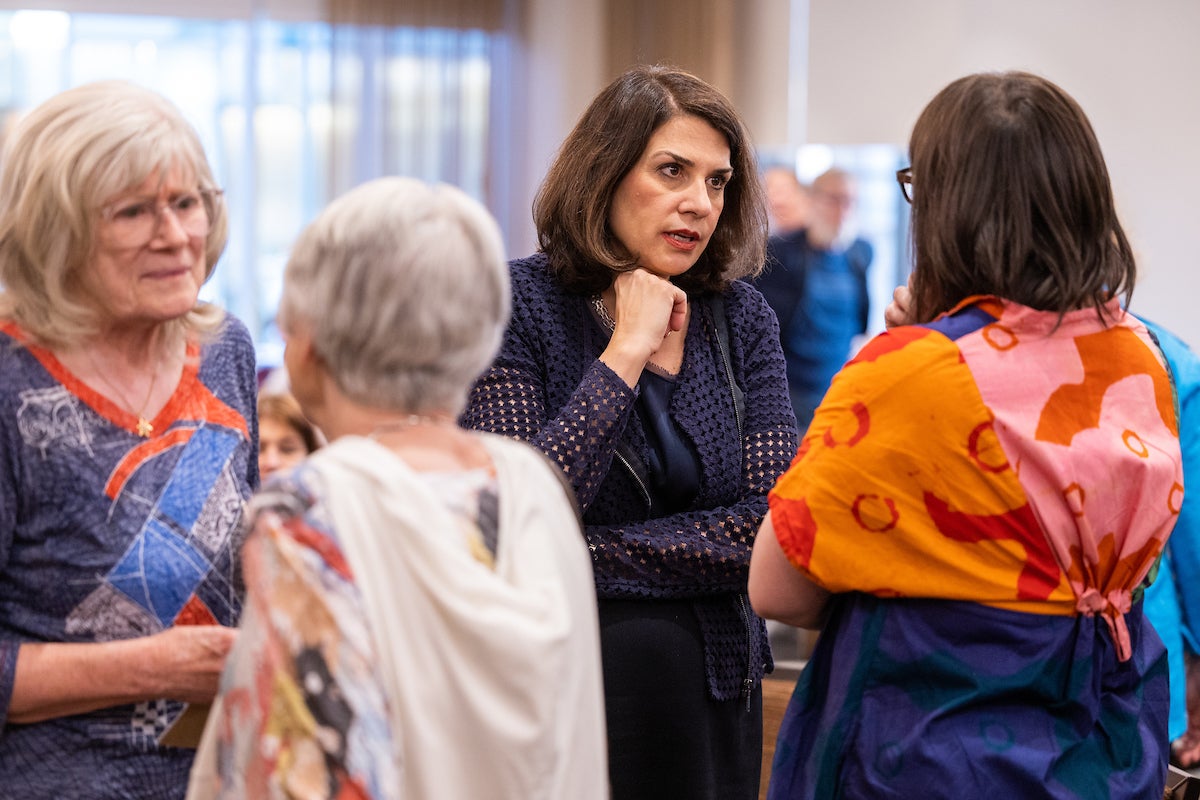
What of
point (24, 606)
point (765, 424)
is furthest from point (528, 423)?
point (24, 606)

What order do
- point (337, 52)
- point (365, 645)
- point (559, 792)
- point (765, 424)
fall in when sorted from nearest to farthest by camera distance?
point (365, 645), point (559, 792), point (765, 424), point (337, 52)

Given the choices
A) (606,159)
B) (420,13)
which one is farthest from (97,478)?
(420,13)

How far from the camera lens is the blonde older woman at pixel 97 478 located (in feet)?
4.99

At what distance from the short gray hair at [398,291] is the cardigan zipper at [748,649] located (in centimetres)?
91

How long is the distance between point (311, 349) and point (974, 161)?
2.70 ft

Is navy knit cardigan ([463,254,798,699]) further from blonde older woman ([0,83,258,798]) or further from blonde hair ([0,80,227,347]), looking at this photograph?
blonde hair ([0,80,227,347])

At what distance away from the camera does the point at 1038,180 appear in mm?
1570

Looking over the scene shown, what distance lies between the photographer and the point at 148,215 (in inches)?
62.4

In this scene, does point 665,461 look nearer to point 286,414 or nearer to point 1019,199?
point 1019,199

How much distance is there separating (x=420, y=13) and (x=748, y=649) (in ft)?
20.9

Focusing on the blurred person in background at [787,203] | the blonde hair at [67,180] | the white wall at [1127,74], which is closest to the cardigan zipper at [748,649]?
the blonde hair at [67,180]

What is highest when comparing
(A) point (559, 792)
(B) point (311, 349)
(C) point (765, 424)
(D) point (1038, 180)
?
(D) point (1038, 180)

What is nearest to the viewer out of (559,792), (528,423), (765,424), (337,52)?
(559,792)

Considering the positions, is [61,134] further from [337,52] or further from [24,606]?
[337,52]
